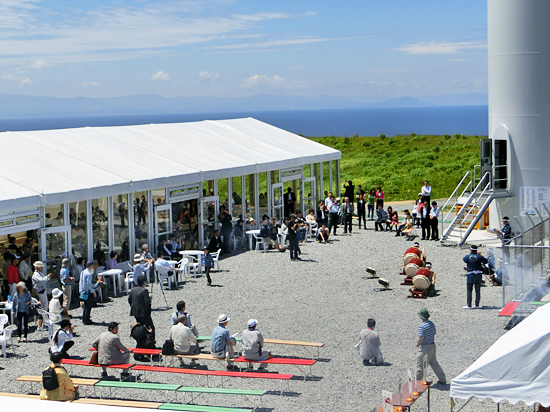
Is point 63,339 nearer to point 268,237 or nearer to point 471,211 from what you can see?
point 268,237

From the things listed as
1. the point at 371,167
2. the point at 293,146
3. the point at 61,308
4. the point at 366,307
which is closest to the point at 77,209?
the point at 61,308

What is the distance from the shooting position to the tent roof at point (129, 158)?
17641 mm

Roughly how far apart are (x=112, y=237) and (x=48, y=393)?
9.94 m

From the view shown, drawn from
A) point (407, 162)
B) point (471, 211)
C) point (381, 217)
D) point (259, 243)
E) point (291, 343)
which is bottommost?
point (291, 343)

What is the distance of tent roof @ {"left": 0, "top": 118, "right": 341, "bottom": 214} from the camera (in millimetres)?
17641

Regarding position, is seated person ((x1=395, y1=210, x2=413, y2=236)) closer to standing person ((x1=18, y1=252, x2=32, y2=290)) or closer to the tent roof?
the tent roof

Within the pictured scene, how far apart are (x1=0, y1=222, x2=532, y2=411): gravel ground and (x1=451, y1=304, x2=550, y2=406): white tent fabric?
255 cm

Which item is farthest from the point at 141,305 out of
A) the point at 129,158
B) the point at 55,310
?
the point at 129,158

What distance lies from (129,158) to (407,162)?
35727 mm

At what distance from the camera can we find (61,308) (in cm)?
1411

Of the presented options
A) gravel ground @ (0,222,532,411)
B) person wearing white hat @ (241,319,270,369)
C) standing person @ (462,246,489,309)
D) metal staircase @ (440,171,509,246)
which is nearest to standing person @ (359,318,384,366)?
gravel ground @ (0,222,532,411)

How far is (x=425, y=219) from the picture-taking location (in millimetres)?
24625

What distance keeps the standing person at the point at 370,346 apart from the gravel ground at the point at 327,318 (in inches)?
7.5

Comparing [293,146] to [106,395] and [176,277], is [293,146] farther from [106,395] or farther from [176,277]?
[106,395]
